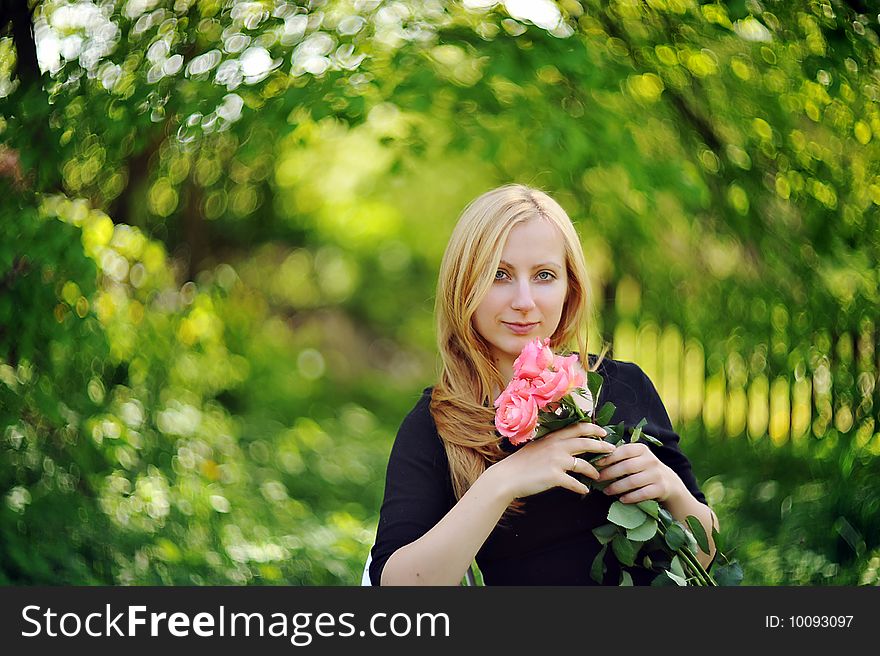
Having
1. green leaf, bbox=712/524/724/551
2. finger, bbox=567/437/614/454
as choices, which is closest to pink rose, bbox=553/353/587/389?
finger, bbox=567/437/614/454

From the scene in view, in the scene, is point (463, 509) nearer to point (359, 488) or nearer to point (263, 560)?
point (263, 560)

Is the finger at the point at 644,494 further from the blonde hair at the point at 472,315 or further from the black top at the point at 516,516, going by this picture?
the blonde hair at the point at 472,315

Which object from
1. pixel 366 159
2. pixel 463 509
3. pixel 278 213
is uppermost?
pixel 463 509

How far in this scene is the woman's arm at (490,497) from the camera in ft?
5.50

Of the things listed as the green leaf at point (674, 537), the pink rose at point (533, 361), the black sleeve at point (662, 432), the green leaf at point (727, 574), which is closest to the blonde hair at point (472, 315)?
the black sleeve at point (662, 432)

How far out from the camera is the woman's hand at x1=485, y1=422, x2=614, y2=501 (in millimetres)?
1678

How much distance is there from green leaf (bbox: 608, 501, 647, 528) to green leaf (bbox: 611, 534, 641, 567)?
0.04m

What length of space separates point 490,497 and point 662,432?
549 millimetres

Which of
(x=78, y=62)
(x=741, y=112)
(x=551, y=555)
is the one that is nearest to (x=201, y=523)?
(x=78, y=62)

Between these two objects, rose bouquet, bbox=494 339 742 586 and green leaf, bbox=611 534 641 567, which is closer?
rose bouquet, bbox=494 339 742 586

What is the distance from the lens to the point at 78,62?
3.21 metres

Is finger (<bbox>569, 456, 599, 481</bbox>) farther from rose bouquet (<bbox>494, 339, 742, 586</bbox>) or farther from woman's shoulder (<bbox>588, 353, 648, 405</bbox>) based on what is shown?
woman's shoulder (<bbox>588, 353, 648, 405</bbox>)

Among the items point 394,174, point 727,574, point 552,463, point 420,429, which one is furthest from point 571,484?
point 394,174

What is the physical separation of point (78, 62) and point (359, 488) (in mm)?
3986
